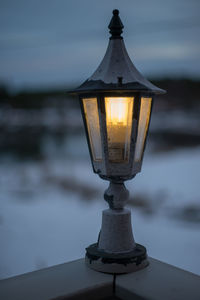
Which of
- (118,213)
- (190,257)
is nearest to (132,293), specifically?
(118,213)

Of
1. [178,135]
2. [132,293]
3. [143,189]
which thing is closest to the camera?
[132,293]

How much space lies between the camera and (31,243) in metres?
5.36

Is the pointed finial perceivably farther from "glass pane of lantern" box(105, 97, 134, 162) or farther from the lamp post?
"glass pane of lantern" box(105, 97, 134, 162)

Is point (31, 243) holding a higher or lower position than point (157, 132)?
lower

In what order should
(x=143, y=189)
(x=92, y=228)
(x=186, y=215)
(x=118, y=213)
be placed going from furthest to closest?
(x=143, y=189)
(x=186, y=215)
(x=92, y=228)
(x=118, y=213)

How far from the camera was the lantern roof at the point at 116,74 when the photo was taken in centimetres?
169

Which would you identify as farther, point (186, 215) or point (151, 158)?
point (151, 158)

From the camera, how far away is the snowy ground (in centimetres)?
484

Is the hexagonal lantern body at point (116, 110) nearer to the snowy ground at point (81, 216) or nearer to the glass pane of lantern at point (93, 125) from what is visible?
the glass pane of lantern at point (93, 125)

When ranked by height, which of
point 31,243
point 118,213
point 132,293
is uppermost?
point 118,213

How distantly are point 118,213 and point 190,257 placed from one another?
3128 mm

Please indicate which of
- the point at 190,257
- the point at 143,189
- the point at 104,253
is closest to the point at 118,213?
the point at 104,253

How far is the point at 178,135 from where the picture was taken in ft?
61.0

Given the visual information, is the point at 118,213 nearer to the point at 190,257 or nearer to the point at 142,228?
the point at 190,257
